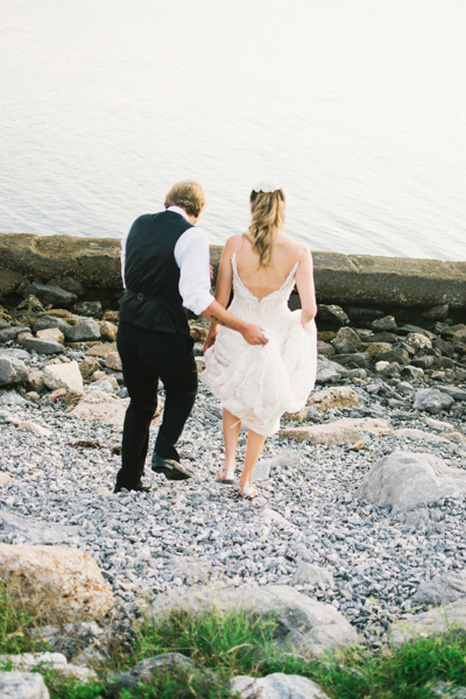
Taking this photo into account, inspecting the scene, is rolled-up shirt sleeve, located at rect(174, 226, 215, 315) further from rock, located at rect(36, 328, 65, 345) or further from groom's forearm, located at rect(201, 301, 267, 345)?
rock, located at rect(36, 328, 65, 345)

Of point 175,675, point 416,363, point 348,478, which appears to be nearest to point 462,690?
point 175,675

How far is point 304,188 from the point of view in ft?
78.2

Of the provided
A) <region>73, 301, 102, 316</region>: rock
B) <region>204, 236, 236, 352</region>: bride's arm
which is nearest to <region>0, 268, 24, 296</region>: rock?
<region>73, 301, 102, 316</region>: rock

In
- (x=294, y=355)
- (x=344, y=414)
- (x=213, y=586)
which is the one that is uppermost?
(x=294, y=355)

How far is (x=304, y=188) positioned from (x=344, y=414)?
55.9ft

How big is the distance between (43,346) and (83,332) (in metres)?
0.84

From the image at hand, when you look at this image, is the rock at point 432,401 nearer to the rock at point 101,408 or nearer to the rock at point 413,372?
the rock at point 413,372

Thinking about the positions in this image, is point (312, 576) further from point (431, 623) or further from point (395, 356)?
point (395, 356)

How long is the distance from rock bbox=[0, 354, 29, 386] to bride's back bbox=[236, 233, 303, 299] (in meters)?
3.70

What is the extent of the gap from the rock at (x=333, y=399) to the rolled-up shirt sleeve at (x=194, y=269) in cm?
408

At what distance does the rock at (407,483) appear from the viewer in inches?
182

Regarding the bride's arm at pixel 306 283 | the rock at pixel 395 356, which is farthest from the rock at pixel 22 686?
the rock at pixel 395 356

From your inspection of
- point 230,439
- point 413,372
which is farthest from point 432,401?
point 230,439

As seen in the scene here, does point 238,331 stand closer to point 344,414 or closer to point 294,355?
point 294,355
